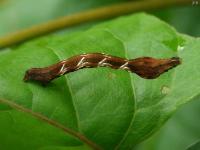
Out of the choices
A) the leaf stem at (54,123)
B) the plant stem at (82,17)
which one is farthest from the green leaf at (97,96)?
the plant stem at (82,17)

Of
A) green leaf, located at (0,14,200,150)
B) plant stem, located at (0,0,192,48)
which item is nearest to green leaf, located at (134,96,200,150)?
plant stem, located at (0,0,192,48)

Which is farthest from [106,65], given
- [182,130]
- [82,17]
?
[182,130]

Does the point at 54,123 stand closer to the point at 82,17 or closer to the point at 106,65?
the point at 106,65

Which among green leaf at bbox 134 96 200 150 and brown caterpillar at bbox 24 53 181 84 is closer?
brown caterpillar at bbox 24 53 181 84

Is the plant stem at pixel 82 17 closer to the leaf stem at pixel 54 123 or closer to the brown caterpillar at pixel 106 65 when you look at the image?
the brown caterpillar at pixel 106 65

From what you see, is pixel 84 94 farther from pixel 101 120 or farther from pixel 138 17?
pixel 138 17

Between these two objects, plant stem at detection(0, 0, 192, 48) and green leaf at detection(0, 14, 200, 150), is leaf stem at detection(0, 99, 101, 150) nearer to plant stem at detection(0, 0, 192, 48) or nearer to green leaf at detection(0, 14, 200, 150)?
green leaf at detection(0, 14, 200, 150)
